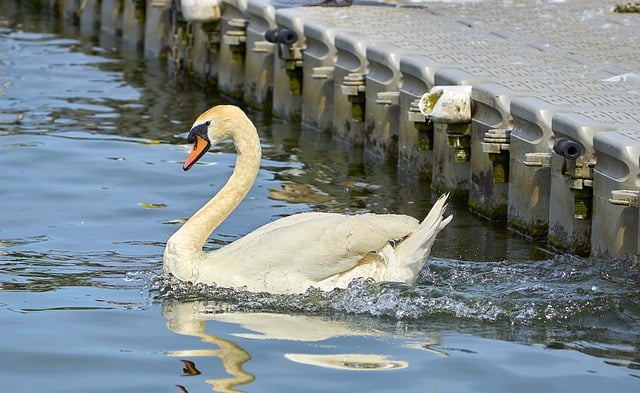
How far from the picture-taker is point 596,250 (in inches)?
416

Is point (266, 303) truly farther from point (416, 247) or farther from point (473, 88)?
point (473, 88)

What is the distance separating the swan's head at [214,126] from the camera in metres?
9.77

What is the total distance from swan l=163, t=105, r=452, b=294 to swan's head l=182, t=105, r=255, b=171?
1.87 feet

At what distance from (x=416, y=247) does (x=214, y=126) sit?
62.7 inches

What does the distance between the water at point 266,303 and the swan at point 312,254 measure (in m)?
0.09

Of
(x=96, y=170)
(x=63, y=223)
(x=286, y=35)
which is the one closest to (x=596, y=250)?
(x=63, y=223)

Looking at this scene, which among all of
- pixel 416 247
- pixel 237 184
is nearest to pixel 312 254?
pixel 416 247

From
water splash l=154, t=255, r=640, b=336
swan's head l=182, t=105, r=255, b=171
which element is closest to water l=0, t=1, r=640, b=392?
water splash l=154, t=255, r=640, b=336

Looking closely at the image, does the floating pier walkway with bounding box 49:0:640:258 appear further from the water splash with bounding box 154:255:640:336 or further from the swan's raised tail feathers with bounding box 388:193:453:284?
the swan's raised tail feathers with bounding box 388:193:453:284

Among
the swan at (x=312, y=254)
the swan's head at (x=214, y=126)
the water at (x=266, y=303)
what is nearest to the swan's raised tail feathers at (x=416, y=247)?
the swan at (x=312, y=254)

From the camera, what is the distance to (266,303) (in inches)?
359

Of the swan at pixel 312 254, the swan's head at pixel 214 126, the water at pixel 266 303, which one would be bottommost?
the water at pixel 266 303

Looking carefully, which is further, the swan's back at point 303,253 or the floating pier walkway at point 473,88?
the floating pier walkway at point 473,88

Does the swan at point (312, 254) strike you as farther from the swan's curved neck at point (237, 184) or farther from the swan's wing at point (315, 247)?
the swan's curved neck at point (237, 184)
